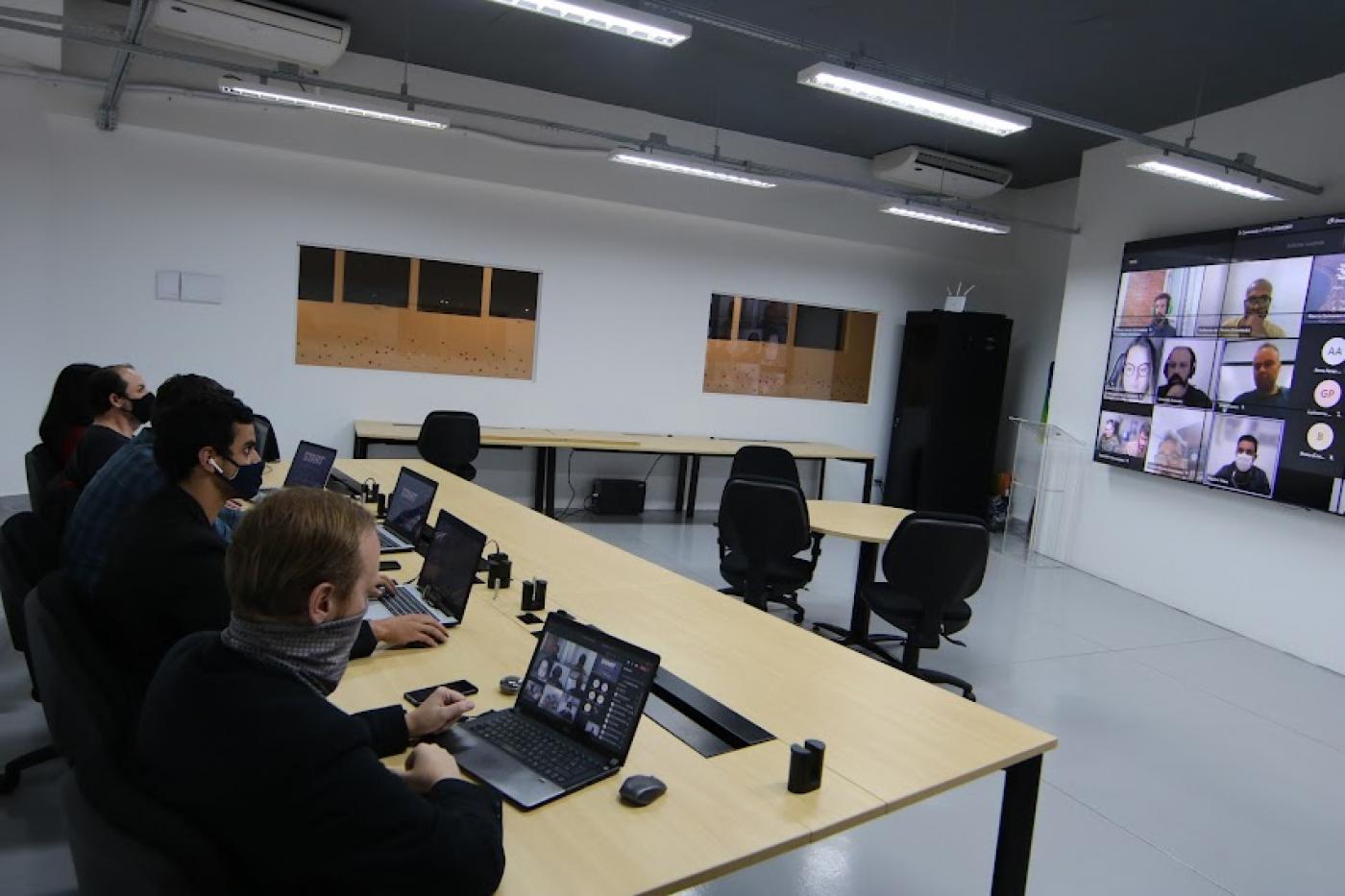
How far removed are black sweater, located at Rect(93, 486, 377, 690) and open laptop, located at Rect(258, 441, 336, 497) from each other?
2069 millimetres

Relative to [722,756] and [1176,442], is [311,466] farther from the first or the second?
[1176,442]

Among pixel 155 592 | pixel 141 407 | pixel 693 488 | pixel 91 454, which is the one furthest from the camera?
pixel 693 488

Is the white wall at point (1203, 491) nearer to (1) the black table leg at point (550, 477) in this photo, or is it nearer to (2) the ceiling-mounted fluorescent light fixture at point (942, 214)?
Result: (2) the ceiling-mounted fluorescent light fixture at point (942, 214)

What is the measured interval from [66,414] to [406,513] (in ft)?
5.03

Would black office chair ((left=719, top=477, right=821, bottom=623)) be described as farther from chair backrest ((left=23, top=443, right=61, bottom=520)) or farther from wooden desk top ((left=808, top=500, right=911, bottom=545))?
chair backrest ((left=23, top=443, right=61, bottom=520))

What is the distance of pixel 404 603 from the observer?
2.36m

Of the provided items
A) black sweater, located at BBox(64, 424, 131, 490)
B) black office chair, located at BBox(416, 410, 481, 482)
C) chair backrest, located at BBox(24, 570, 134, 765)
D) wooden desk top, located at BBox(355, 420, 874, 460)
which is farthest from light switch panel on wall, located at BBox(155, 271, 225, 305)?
chair backrest, located at BBox(24, 570, 134, 765)

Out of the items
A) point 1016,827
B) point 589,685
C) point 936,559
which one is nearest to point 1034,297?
point 936,559

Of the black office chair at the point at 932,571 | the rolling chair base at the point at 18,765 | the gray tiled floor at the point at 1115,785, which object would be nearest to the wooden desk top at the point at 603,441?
the gray tiled floor at the point at 1115,785

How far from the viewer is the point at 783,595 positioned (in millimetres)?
4457

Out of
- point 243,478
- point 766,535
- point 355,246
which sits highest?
point 355,246

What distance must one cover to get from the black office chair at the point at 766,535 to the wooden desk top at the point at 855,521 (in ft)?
0.58

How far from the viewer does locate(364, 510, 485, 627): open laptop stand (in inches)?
89.4

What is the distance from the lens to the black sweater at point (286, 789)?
1043mm
